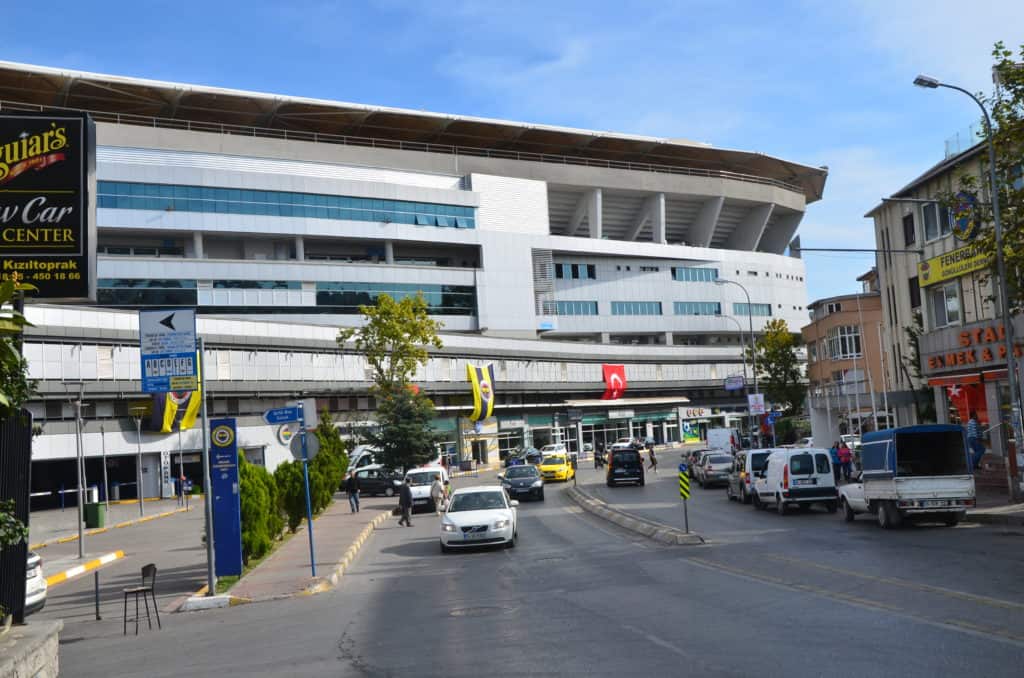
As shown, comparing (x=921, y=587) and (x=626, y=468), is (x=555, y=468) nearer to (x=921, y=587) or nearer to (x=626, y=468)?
(x=626, y=468)

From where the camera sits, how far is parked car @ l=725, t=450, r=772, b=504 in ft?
105

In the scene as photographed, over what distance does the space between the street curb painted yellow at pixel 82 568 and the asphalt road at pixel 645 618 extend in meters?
8.03

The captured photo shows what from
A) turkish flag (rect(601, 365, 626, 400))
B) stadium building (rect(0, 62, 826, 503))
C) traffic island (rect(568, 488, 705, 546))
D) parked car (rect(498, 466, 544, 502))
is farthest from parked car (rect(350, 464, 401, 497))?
turkish flag (rect(601, 365, 626, 400))

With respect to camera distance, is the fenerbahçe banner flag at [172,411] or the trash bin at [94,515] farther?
the fenerbahçe banner flag at [172,411]

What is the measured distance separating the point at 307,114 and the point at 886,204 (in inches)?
1874

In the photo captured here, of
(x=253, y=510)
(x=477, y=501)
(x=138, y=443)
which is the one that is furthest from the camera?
(x=138, y=443)

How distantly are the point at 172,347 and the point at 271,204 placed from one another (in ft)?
183

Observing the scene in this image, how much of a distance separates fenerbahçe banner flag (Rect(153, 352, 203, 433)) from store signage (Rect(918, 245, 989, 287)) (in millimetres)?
36720

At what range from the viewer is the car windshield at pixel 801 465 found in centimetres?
2795

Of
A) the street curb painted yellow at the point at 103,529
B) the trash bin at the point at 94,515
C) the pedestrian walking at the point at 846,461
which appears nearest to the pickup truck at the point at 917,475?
the pedestrian walking at the point at 846,461

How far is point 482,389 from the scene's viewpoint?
71.4 metres

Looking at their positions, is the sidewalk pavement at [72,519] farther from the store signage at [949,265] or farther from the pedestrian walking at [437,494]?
the store signage at [949,265]

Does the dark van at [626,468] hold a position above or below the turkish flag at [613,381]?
below

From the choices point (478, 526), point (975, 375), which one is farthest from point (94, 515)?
point (975, 375)
